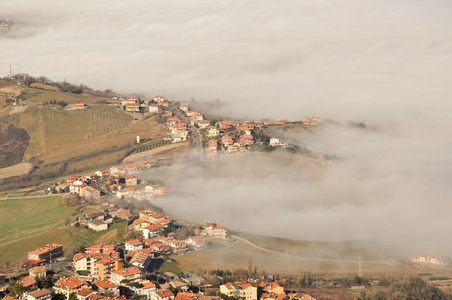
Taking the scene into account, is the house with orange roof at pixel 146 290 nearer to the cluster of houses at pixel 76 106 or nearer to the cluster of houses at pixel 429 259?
the cluster of houses at pixel 429 259

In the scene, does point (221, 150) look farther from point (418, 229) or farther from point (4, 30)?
point (4, 30)

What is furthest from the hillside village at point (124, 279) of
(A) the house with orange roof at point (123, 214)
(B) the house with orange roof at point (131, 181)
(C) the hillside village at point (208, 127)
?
(C) the hillside village at point (208, 127)

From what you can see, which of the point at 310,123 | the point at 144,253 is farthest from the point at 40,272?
the point at 310,123

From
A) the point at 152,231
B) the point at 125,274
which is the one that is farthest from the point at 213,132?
the point at 125,274

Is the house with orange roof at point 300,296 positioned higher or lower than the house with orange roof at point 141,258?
lower

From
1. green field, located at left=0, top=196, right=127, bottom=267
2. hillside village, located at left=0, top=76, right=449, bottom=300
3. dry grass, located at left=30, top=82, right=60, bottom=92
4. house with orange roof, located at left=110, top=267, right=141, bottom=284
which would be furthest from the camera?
dry grass, located at left=30, top=82, right=60, bottom=92

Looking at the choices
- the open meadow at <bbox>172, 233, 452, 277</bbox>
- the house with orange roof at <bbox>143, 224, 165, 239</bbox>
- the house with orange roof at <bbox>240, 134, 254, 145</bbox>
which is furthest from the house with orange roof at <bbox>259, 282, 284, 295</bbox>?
the house with orange roof at <bbox>240, 134, 254, 145</bbox>

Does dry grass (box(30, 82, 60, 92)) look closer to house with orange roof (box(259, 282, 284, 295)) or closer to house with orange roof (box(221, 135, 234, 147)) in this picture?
house with orange roof (box(221, 135, 234, 147))
